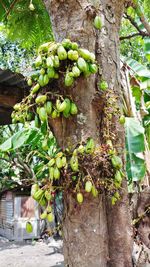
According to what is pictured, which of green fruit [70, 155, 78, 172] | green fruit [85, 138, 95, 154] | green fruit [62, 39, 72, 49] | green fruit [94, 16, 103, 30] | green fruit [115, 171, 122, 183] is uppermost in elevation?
green fruit [94, 16, 103, 30]

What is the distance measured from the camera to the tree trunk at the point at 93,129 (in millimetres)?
A: 1135

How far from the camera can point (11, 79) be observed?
248 cm

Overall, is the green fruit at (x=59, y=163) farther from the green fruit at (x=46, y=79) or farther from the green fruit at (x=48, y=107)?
the green fruit at (x=46, y=79)

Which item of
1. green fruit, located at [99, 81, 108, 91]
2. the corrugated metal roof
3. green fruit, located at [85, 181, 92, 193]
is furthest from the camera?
the corrugated metal roof

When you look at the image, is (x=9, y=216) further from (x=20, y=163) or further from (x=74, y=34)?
(x=74, y=34)

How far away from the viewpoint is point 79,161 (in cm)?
112

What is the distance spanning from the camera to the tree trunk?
1135 mm

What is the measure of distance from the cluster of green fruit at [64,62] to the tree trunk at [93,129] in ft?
0.23

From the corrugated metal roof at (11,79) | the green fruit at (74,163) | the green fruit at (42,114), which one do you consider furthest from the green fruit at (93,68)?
the corrugated metal roof at (11,79)

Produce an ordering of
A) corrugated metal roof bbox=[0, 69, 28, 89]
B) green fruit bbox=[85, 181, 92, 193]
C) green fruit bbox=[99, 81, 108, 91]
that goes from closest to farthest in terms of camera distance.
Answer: green fruit bbox=[85, 181, 92, 193] < green fruit bbox=[99, 81, 108, 91] < corrugated metal roof bbox=[0, 69, 28, 89]

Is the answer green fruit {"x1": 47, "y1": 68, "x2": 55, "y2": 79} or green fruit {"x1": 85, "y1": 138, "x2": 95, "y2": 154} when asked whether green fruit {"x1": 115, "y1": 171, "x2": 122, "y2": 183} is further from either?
green fruit {"x1": 47, "y1": 68, "x2": 55, "y2": 79}

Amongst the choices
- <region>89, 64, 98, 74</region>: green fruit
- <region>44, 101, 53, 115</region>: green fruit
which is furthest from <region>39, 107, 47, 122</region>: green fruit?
<region>89, 64, 98, 74</region>: green fruit

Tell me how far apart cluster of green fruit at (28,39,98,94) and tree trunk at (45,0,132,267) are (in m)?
0.07

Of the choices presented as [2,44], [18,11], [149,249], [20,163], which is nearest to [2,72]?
[18,11]
